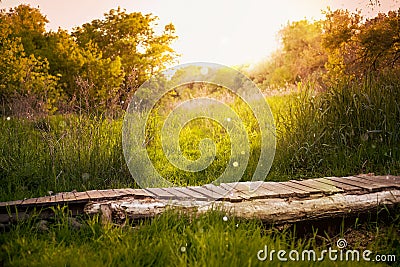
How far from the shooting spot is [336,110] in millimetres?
4844

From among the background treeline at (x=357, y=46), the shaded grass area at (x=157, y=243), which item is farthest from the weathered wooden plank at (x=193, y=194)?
the background treeline at (x=357, y=46)

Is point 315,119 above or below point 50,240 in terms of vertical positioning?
above

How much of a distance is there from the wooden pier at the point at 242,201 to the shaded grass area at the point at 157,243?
0.26 feet

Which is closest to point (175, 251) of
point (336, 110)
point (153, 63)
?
point (336, 110)

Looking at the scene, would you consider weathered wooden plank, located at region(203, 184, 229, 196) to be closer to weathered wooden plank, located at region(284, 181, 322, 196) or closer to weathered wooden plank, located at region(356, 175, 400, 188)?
weathered wooden plank, located at region(284, 181, 322, 196)

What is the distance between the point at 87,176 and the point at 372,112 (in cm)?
323

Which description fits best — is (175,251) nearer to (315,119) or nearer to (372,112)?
(315,119)

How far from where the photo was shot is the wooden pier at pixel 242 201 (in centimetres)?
255

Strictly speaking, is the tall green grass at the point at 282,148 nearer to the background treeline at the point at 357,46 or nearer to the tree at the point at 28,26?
the background treeline at the point at 357,46

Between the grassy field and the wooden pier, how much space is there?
0.09m

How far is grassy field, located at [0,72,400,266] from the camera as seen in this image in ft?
6.88

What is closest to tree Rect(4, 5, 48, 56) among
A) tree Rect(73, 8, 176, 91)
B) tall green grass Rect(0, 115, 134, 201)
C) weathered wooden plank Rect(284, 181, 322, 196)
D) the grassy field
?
tree Rect(73, 8, 176, 91)

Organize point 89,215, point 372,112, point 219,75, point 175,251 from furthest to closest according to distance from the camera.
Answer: point 219,75
point 372,112
point 89,215
point 175,251

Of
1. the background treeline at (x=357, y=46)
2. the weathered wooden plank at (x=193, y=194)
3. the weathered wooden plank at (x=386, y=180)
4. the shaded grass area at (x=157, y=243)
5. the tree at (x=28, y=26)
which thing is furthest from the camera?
the tree at (x=28, y=26)
